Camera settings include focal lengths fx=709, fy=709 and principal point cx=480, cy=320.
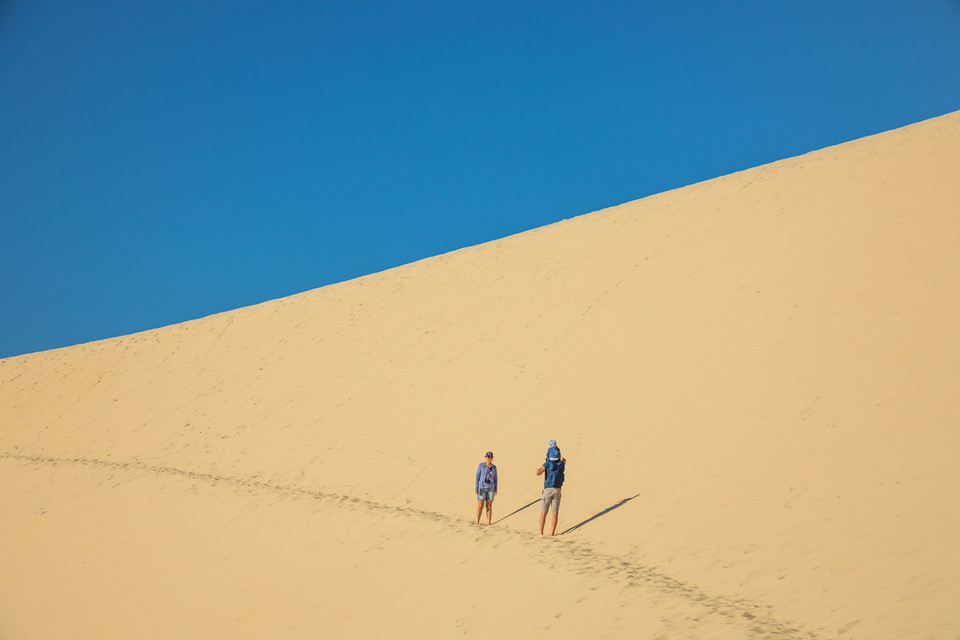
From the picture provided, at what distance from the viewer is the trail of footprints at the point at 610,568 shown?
5926mm

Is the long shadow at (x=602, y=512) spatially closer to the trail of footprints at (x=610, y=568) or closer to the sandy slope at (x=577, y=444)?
the sandy slope at (x=577, y=444)

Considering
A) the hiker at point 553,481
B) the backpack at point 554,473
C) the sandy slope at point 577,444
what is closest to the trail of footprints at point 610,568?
the sandy slope at point 577,444

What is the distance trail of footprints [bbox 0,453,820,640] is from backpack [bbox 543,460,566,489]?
74 cm

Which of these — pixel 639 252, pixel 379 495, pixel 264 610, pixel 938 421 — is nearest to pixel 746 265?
pixel 639 252

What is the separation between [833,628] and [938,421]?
4.27m

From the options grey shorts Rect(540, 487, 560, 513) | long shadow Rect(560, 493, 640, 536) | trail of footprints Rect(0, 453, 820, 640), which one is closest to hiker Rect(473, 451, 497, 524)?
trail of footprints Rect(0, 453, 820, 640)

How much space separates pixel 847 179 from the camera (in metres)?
18.5

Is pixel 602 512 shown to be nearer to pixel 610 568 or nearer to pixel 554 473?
pixel 554 473

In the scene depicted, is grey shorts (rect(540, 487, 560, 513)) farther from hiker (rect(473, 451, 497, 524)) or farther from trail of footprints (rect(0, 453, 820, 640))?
hiker (rect(473, 451, 497, 524))

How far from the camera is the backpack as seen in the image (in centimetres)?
956

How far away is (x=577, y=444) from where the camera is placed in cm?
1252

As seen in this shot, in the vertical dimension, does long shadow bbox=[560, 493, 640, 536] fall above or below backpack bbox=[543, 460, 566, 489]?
below

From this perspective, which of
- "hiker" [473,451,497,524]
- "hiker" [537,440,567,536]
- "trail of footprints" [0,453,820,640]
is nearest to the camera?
"trail of footprints" [0,453,820,640]

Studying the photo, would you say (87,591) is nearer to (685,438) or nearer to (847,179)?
(685,438)
